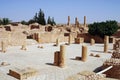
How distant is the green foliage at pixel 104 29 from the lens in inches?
1208

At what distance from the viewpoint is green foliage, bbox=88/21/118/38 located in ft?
101

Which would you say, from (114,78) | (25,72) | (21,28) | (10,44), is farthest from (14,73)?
(21,28)

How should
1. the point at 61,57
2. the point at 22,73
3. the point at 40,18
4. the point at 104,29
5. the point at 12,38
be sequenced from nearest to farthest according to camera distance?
1. the point at 22,73
2. the point at 61,57
3. the point at 12,38
4. the point at 104,29
5. the point at 40,18

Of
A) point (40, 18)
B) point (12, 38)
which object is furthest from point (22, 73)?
point (40, 18)

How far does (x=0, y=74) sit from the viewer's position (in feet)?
35.6

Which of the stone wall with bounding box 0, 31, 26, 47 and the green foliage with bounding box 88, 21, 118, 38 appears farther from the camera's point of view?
the green foliage with bounding box 88, 21, 118, 38

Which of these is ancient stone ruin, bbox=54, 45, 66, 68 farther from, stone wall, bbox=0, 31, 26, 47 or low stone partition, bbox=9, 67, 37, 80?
stone wall, bbox=0, 31, 26, 47

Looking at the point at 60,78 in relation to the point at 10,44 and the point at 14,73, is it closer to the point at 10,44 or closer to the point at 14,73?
the point at 14,73

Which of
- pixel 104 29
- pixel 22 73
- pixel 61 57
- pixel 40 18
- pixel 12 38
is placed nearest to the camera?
pixel 22 73

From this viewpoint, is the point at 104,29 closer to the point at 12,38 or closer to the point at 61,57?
the point at 12,38

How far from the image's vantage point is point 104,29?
3066cm

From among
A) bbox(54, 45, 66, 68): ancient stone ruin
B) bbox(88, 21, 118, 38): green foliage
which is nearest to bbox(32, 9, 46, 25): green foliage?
bbox(88, 21, 118, 38): green foliage

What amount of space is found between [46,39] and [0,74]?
18.4 meters

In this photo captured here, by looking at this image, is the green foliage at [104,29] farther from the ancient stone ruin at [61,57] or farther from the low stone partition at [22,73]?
the low stone partition at [22,73]
